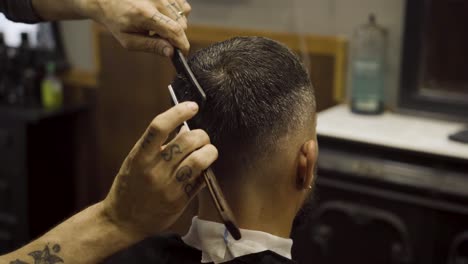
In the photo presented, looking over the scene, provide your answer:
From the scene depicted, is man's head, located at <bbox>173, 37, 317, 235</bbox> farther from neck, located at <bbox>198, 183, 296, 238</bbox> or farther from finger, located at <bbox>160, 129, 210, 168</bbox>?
finger, located at <bbox>160, 129, 210, 168</bbox>

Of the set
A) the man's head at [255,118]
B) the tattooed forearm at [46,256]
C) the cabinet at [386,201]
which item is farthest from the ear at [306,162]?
the cabinet at [386,201]

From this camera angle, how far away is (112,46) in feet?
12.3

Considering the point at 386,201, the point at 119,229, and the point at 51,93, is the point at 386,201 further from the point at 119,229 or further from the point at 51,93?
the point at 51,93

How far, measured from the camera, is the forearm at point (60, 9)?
1.60m

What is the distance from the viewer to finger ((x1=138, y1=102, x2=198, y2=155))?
116 centimetres

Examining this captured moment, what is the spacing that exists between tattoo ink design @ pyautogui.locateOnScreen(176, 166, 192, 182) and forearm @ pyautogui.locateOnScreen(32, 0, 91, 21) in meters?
0.60

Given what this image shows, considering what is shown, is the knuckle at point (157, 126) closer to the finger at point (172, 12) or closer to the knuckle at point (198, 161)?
the knuckle at point (198, 161)

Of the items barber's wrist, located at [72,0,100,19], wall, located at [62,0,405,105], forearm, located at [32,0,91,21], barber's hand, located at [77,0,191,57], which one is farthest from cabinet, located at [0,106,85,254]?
barber's hand, located at [77,0,191,57]

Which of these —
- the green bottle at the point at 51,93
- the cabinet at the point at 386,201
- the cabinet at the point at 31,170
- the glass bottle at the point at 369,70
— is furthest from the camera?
the green bottle at the point at 51,93

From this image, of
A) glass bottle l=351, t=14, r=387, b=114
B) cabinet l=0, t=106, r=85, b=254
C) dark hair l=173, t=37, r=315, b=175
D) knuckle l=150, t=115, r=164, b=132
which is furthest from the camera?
cabinet l=0, t=106, r=85, b=254

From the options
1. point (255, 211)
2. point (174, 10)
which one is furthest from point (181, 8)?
point (255, 211)

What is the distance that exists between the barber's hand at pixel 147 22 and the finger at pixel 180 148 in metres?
0.25

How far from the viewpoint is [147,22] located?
138 cm

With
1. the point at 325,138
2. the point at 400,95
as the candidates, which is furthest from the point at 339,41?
the point at 325,138
